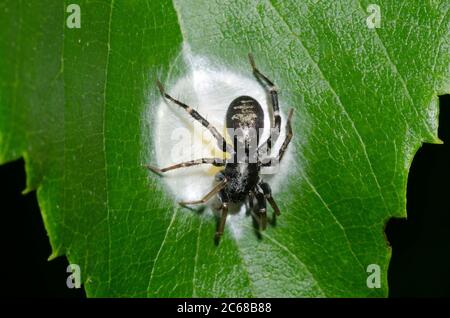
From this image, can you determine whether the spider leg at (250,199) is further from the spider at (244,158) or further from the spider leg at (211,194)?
the spider leg at (211,194)

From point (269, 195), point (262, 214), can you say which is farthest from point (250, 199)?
point (262, 214)

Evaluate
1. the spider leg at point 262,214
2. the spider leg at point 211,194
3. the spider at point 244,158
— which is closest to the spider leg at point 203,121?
the spider at point 244,158

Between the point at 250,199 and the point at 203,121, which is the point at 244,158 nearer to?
the point at 250,199

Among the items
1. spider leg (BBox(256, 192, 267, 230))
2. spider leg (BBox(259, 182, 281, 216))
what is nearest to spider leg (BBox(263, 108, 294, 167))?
spider leg (BBox(259, 182, 281, 216))

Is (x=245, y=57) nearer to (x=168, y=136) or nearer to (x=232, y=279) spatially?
(x=168, y=136)

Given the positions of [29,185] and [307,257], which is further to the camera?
[307,257]
